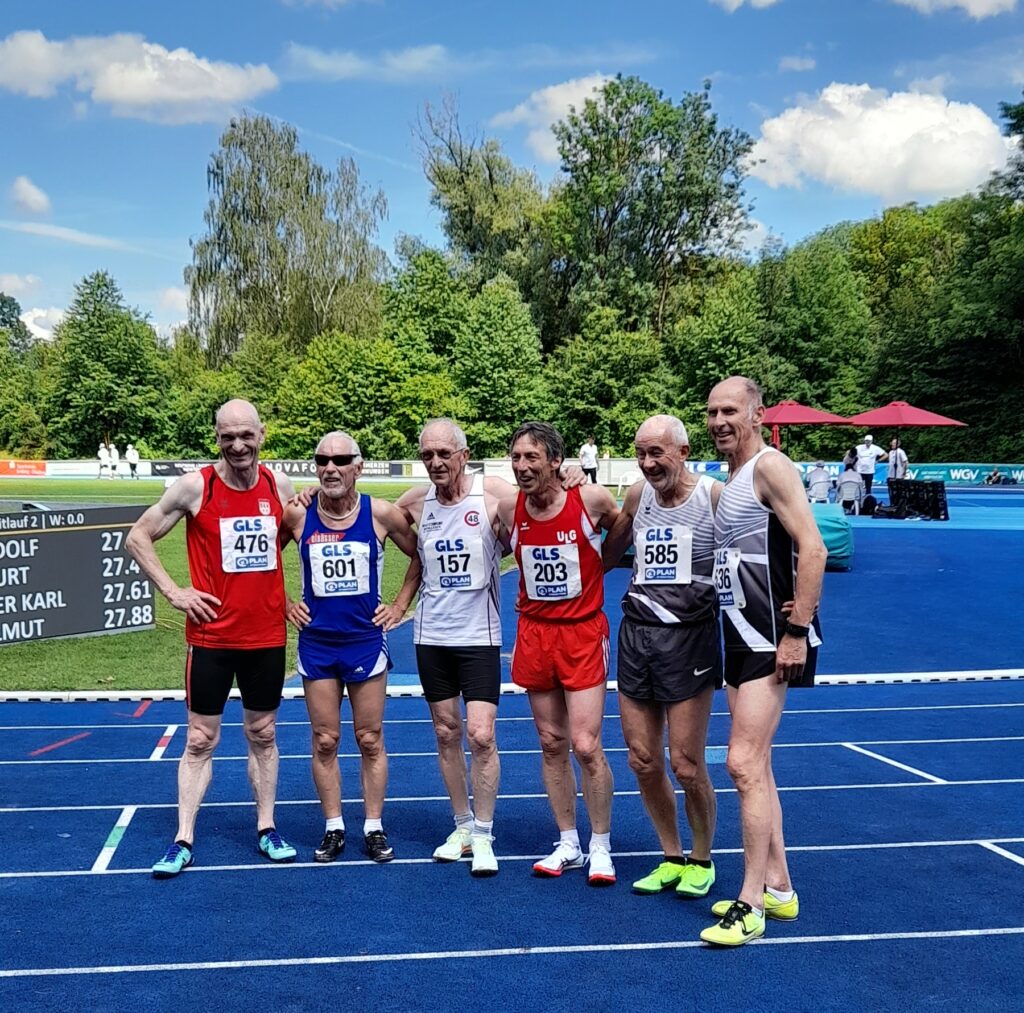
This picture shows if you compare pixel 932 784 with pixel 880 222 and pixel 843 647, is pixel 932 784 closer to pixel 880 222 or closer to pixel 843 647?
pixel 843 647

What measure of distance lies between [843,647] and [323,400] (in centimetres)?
3765

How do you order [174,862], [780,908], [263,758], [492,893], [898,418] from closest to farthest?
[780,908] < [492,893] < [174,862] < [263,758] < [898,418]

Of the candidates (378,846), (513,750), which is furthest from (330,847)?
(513,750)

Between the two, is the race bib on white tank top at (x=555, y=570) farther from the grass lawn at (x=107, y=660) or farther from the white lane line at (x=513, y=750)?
the grass lawn at (x=107, y=660)

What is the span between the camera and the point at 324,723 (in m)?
4.83

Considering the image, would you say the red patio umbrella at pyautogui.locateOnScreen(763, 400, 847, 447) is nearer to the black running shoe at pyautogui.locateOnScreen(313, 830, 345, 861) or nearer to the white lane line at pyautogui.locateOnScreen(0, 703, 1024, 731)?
the white lane line at pyautogui.locateOnScreen(0, 703, 1024, 731)

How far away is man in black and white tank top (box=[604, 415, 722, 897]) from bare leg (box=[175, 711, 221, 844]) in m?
1.86

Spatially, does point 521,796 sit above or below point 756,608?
below

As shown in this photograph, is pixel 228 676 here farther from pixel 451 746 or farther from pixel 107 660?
pixel 107 660

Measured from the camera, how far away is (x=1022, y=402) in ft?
138

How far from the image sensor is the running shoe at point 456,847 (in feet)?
16.1

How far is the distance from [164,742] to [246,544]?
2.93 m

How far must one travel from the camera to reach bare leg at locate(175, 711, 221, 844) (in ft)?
15.9

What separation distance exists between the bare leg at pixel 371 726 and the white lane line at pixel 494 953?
1102 millimetres
